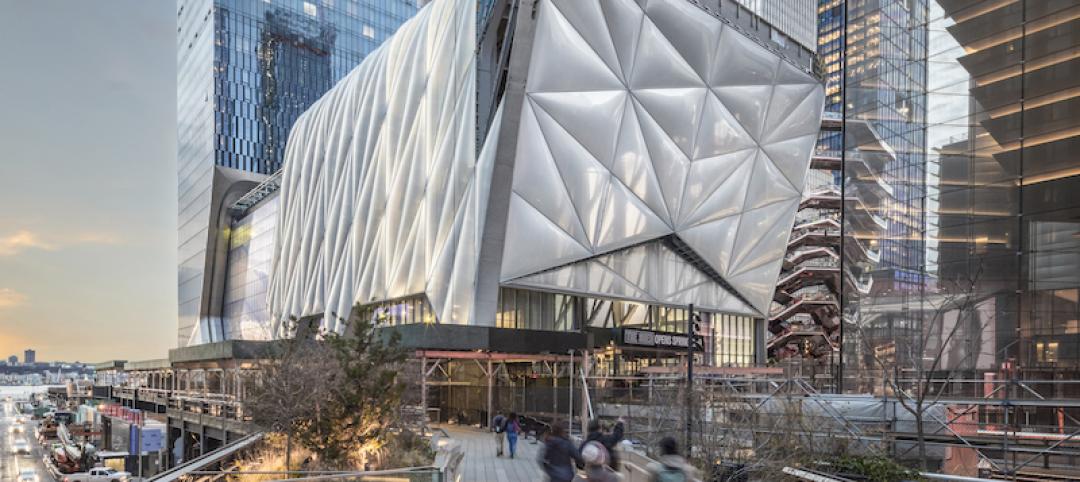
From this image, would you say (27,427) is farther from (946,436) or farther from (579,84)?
(946,436)

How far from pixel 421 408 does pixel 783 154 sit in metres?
31.0

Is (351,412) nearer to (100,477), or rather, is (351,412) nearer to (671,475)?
(671,475)

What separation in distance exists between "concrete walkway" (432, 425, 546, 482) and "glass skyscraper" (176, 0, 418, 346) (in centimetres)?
7750

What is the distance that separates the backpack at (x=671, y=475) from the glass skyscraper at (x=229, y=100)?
324 feet

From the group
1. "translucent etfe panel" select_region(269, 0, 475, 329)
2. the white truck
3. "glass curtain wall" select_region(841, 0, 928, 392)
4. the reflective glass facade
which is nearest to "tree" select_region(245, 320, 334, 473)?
the reflective glass facade

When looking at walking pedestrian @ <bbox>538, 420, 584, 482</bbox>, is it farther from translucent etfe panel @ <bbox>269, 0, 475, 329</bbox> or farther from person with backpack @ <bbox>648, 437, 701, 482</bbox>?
translucent etfe panel @ <bbox>269, 0, 475, 329</bbox>

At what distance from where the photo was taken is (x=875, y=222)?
116 ft

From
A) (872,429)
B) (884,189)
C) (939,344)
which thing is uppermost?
(884,189)

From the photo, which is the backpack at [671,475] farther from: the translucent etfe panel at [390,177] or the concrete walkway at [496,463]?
the translucent etfe panel at [390,177]

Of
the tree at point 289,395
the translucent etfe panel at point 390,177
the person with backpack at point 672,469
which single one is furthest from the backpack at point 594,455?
the translucent etfe panel at point 390,177

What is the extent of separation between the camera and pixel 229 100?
10825 cm

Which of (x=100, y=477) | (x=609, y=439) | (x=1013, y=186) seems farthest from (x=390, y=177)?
(x=609, y=439)

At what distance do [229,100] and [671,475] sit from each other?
4227 inches

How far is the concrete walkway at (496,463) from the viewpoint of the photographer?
22422 mm
